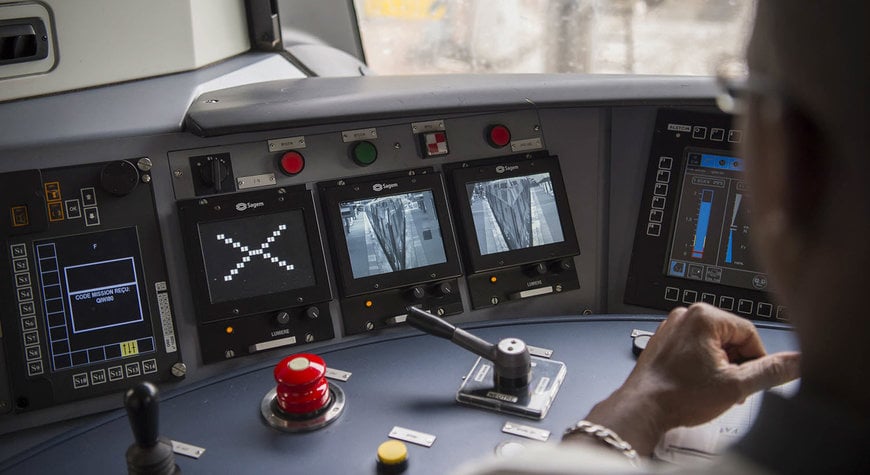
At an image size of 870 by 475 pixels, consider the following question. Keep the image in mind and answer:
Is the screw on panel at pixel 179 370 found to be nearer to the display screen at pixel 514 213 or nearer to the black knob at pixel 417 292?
the black knob at pixel 417 292

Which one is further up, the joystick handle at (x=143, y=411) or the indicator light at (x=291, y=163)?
the indicator light at (x=291, y=163)

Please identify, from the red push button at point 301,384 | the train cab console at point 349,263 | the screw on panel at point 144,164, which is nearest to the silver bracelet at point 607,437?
the train cab console at point 349,263

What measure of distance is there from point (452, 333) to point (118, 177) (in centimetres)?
69

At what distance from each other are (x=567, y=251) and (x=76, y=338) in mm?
1023

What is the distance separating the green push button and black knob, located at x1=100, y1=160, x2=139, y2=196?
0.43m

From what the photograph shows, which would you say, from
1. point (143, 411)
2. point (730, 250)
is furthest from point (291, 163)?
point (730, 250)

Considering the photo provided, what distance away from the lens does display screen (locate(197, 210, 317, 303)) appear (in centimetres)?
157

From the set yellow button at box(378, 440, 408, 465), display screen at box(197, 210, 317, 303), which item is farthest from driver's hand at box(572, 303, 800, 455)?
display screen at box(197, 210, 317, 303)

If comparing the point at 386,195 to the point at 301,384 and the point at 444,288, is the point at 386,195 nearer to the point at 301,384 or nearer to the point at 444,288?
the point at 444,288

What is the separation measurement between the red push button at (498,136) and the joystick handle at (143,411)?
917 mm

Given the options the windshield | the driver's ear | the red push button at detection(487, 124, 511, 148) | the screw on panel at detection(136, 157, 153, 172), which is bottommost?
the driver's ear

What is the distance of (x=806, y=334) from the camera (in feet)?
2.17

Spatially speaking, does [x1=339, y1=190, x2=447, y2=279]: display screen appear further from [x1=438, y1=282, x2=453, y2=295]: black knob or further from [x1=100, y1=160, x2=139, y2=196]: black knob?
[x1=100, y1=160, x2=139, y2=196]: black knob

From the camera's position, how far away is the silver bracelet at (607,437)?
3.64ft
